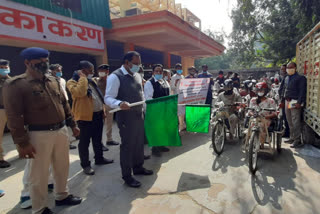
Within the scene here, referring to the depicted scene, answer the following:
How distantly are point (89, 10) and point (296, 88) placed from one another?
736 centimetres

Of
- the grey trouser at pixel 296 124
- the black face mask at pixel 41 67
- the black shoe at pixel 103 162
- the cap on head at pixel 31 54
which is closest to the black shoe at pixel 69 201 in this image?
the black shoe at pixel 103 162

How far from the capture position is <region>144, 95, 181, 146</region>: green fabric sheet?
3.38m

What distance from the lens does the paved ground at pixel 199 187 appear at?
2.65 metres

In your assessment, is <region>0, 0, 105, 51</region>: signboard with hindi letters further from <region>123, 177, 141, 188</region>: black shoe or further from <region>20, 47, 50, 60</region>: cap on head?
<region>123, 177, 141, 188</region>: black shoe

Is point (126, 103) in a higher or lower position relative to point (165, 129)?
higher

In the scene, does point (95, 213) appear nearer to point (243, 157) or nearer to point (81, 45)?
point (243, 157)

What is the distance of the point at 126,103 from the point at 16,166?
295 cm

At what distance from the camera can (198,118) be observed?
4.62 m

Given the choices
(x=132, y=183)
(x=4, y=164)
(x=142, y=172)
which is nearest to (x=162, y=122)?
(x=142, y=172)

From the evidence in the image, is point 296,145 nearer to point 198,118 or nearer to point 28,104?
point 198,118

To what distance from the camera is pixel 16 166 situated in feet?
13.3

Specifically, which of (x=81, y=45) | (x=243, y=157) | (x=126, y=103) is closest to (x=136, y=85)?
(x=126, y=103)

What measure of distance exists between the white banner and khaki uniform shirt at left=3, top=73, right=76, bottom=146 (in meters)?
3.68

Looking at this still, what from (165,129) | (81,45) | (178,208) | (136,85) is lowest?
(178,208)
